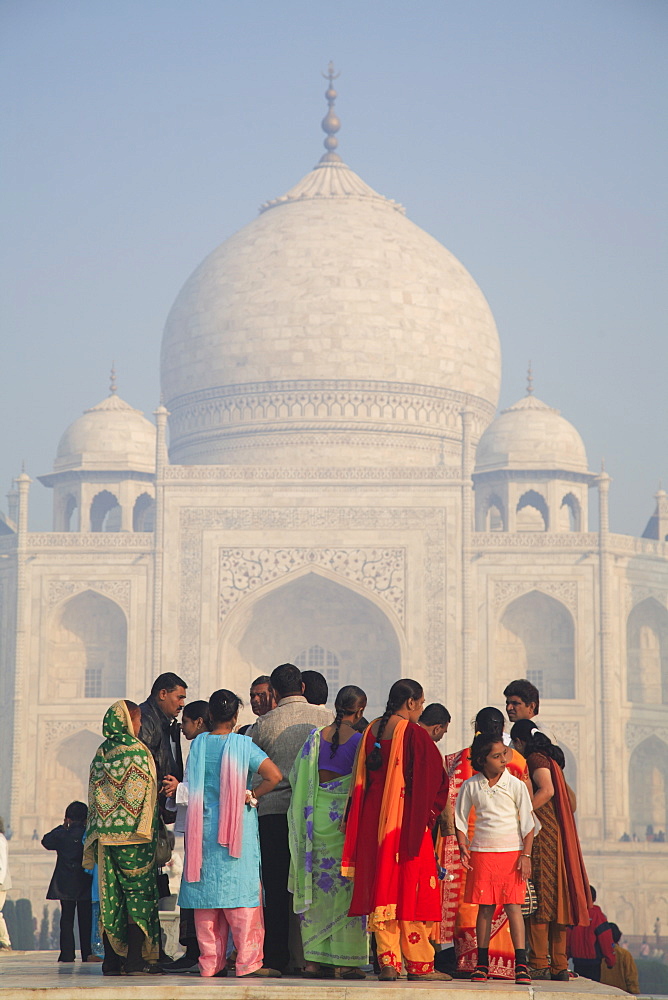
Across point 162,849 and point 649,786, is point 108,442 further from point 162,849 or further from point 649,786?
point 162,849

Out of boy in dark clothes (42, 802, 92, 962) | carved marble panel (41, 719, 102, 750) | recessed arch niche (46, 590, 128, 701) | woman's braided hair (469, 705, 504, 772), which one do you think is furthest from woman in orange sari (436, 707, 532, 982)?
recessed arch niche (46, 590, 128, 701)

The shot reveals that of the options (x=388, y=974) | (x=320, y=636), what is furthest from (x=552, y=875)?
(x=320, y=636)

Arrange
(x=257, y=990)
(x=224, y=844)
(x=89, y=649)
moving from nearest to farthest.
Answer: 1. (x=257, y=990)
2. (x=224, y=844)
3. (x=89, y=649)

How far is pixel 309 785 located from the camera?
489 centimetres

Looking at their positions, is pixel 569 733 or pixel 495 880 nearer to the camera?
pixel 495 880

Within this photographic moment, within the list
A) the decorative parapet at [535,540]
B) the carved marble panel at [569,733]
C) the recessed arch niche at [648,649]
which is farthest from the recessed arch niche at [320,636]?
the recessed arch niche at [648,649]

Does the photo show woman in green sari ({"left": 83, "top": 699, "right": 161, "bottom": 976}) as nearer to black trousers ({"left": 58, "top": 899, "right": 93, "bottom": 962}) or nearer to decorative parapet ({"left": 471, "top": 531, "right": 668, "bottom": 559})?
black trousers ({"left": 58, "top": 899, "right": 93, "bottom": 962})

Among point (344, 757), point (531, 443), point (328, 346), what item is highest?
point (328, 346)

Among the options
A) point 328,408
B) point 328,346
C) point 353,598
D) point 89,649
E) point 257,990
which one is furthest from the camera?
point 328,346

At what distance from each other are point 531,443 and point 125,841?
17.6m

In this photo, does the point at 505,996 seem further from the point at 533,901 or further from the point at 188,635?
the point at 188,635

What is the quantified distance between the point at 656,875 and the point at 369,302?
9414 millimetres

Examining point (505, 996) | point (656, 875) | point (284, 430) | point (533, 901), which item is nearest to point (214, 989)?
point (505, 996)

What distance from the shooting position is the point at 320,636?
20797mm
